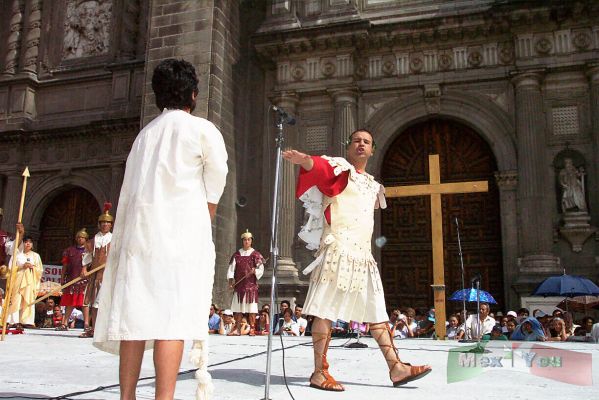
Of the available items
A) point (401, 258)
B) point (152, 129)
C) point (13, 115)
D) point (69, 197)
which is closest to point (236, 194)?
point (401, 258)

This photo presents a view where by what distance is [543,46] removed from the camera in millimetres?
12859

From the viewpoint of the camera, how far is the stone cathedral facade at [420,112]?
40.7 feet

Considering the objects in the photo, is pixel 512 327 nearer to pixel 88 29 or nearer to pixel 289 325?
pixel 289 325

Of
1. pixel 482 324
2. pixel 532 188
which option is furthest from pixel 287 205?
pixel 482 324

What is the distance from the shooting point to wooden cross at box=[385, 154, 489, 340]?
6.45m

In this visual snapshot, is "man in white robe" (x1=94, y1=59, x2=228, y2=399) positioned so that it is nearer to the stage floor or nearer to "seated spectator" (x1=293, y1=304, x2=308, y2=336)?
the stage floor

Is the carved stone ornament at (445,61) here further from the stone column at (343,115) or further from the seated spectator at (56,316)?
the seated spectator at (56,316)

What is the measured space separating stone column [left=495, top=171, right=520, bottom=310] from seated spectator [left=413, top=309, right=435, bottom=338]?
1.82 meters

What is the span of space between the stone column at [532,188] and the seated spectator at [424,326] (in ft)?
6.39

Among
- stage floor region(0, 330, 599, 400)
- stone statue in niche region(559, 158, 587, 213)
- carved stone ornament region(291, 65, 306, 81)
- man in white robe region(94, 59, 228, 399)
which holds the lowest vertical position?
stage floor region(0, 330, 599, 400)
